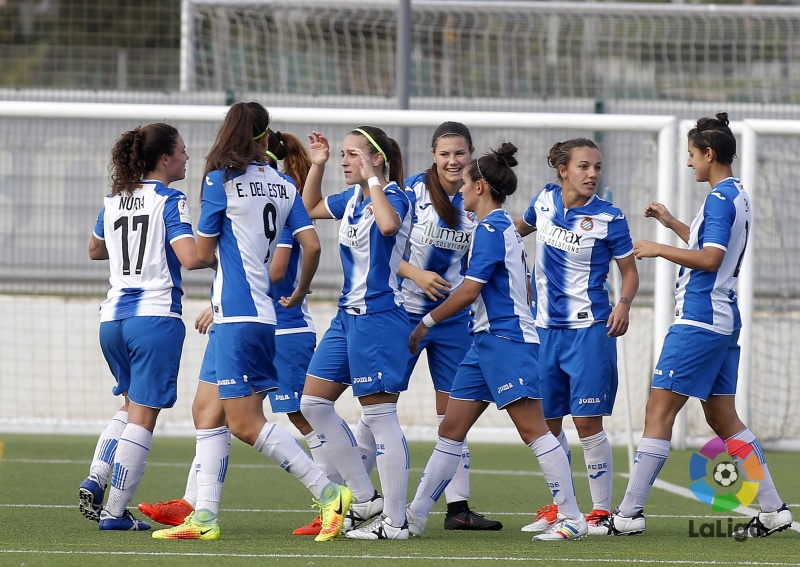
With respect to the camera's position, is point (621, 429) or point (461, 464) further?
point (621, 429)

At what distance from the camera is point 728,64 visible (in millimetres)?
16094

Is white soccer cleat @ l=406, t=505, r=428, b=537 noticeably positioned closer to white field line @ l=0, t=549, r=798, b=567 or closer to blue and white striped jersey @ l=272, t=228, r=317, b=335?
white field line @ l=0, t=549, r=798, b=567

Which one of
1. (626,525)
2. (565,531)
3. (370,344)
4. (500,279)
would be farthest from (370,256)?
(626,525)

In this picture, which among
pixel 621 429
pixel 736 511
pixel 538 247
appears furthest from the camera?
pixel 621 429

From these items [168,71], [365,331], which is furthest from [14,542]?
[168,71]

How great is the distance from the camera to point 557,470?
566 centimetres

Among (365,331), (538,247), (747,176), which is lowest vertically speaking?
(365,331)

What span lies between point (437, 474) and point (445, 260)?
122 centimetres

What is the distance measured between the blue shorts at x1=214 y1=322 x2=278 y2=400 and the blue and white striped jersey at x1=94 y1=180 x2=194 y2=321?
557mm

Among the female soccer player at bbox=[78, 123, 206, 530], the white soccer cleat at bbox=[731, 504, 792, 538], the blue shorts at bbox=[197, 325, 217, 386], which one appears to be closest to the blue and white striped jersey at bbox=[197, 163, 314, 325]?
the blue shorts at bbox=[197, 325, 217, 386]

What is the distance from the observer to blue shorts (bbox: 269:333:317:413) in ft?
21.1

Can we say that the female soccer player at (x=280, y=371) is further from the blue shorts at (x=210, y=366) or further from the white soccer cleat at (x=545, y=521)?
the white soccer cleat at (x=545, y=521)

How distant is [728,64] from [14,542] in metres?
13.1

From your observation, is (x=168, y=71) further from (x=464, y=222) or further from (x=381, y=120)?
(x=464, y=222)
